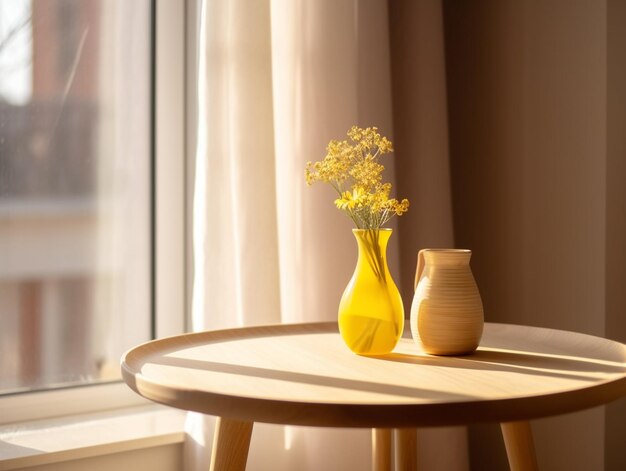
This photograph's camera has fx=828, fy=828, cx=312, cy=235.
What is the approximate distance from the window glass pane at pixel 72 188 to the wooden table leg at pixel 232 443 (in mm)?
969

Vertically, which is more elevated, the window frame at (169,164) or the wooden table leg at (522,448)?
the window frame at (169,164)

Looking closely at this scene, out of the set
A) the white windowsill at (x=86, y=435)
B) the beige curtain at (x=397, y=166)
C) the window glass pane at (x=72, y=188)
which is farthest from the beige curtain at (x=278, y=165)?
the window glass pane at (x=72, y=188)

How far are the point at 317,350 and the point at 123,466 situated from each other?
685 mm

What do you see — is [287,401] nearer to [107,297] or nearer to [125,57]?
[107,297]

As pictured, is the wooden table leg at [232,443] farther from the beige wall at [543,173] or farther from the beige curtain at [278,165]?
the beige wall at [543,173]

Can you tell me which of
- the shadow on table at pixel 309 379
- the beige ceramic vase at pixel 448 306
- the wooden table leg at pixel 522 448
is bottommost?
the wooden table leg at pixel 522 448

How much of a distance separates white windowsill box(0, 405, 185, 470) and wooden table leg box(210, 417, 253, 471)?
70 centimetres

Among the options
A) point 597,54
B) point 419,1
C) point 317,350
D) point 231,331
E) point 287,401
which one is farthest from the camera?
point 419,1

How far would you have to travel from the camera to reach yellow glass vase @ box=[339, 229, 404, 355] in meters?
1.25

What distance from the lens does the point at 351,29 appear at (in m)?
1.75

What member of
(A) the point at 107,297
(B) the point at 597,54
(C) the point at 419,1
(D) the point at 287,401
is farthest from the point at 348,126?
(D) the point at 287,401

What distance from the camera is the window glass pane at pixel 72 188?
6.22 feet

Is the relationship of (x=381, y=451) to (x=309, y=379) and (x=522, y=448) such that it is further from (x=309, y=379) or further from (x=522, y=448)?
(x=309, y=379)

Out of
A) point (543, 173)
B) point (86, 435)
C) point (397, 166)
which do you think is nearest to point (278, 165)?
point (397, 166)
